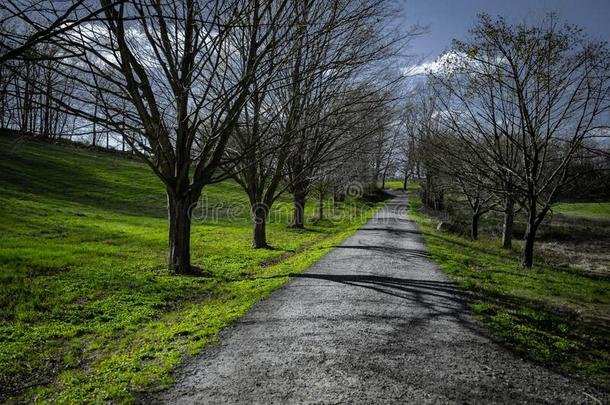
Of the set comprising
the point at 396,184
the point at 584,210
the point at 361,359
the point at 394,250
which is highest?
the point at 396,184

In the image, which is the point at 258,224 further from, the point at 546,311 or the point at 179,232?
the point at 546,311

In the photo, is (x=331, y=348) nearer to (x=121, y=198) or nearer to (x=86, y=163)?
(x=121, y=198)

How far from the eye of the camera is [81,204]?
28109 mm

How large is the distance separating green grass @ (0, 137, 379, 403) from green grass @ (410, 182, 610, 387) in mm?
4231

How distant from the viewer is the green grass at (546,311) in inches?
203

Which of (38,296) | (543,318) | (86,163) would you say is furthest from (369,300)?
(86,163)

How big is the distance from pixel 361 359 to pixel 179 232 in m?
6.35

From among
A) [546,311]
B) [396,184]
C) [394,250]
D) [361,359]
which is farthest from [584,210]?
[361,359]

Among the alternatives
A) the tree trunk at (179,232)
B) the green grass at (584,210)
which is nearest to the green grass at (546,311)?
the tree trunk at (179,232)

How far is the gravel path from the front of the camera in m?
3.94

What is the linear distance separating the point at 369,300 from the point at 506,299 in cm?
309

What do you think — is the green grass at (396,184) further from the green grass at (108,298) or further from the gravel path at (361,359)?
the gravel path at (361,359)

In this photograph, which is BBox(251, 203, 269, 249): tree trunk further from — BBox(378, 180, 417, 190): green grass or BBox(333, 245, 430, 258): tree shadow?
BBox(378, 180, 417, 190): green grass

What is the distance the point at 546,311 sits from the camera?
7.32 m
